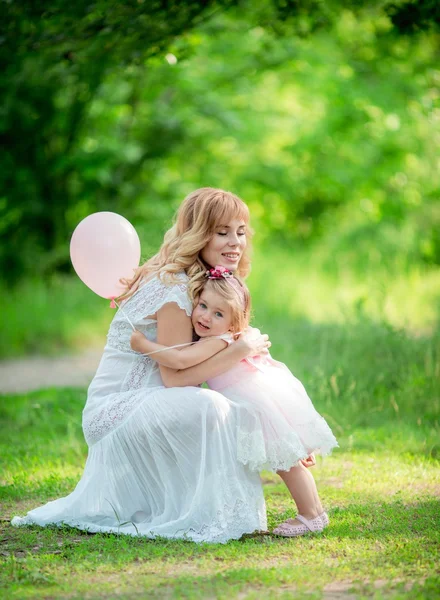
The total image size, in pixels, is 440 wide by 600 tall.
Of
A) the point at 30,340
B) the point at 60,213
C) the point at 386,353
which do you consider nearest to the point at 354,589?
the point at 386,353

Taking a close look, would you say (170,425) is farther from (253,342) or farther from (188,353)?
(253,342)

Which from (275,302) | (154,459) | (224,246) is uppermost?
(224,246)

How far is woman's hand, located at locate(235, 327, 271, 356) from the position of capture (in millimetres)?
3543

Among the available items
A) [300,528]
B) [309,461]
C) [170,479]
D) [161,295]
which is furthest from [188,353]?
[300,528]

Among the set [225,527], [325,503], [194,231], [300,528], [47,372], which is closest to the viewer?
[225,527]

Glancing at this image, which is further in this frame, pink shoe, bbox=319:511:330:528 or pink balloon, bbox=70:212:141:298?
pink balloon, bbox=70:212:141:298

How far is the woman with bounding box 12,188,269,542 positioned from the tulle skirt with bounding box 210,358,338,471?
0.25 ft

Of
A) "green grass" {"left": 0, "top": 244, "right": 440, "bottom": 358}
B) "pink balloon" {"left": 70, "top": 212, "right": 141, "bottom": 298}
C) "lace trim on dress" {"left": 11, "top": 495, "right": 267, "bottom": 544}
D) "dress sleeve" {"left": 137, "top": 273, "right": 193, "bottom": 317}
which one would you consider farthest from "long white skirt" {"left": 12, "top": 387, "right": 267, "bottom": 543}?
"green grass" {"left": 0, "top": 244, "right": 440, "bottom": 358}

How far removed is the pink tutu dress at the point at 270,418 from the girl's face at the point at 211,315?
0.05 meters

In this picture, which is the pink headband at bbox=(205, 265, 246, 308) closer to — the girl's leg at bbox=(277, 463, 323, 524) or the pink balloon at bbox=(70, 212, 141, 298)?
the pink balloon at bbox=(70, 212, 141, 298)

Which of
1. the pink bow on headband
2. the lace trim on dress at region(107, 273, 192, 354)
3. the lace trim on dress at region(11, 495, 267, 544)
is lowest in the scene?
the lace trim on dress at region(11, 495, 267, 544)

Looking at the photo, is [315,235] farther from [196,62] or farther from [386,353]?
[386,353]

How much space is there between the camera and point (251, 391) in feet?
11.6

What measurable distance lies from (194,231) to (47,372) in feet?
15.2
